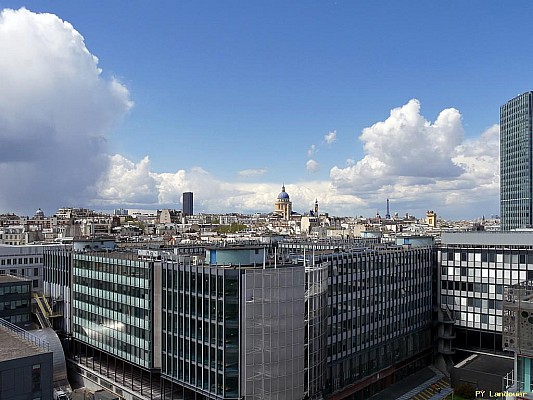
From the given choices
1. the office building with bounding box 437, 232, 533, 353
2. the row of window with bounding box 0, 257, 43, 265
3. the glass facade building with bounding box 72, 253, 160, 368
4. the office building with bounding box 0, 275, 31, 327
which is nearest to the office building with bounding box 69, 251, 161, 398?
the glass facade building with bounding box 72, 253, 160, 368

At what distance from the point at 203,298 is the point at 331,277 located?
20157mm

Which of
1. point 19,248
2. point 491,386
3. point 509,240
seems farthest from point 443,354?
point 19,248

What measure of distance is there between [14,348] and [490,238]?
282ft

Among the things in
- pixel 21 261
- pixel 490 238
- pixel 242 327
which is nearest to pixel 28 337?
pixel 242 327

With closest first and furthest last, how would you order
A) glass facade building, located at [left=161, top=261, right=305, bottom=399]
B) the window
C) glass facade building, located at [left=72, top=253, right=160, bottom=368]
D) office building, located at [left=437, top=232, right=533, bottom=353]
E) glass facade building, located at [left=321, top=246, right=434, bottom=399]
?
the window < glass facade building, located at [left=161, top=261, right=305, bottom=399] < glass facade building, located at [left=72, top=253, right=160, bottom=368] < glass facade building, located at [left=321, top=246, right=434, bottom=399] < office building, located at [left=437, top=232, right=533, bottom=353]

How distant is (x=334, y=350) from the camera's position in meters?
66.0

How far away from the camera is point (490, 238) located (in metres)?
95.6

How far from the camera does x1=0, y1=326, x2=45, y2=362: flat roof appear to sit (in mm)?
36812

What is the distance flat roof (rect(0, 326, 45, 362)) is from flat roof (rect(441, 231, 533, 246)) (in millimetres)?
83247

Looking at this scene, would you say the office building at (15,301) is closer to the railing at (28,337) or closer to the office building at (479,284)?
the railing at (28,337)

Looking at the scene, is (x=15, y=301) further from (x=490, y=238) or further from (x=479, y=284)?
(x=490, y=238)

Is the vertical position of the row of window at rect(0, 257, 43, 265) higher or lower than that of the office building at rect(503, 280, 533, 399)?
lower

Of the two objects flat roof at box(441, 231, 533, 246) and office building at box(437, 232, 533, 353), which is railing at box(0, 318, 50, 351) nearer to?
office building at box(437, 232, 533, 353)

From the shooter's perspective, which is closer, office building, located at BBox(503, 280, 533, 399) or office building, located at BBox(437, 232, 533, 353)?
office building, located at BBox(503, 280, 533, 399)
